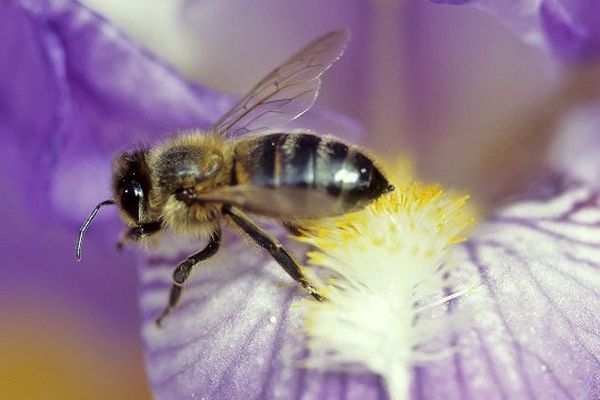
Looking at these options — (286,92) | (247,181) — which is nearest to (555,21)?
(286,92)

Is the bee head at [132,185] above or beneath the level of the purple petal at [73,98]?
beneath

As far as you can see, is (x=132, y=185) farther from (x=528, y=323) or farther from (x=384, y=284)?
(x=528, y=323)

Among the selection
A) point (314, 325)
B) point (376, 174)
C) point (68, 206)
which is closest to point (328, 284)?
point (314, 325)

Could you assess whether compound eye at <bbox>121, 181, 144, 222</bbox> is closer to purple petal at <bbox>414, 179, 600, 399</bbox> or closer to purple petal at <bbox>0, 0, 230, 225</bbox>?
purple petal at <bbox>0, 0, 230, 225</bbox>

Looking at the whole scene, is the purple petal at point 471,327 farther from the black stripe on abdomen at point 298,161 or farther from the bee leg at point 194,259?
the black stripe on abdomen at point 298,161

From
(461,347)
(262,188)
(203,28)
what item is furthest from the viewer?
(203,28)

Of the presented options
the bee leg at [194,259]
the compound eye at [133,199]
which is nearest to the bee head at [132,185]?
the compound eye at [133,199]

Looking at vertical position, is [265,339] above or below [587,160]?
below

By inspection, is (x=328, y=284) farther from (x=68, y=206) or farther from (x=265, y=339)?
(x=68, y=206)
